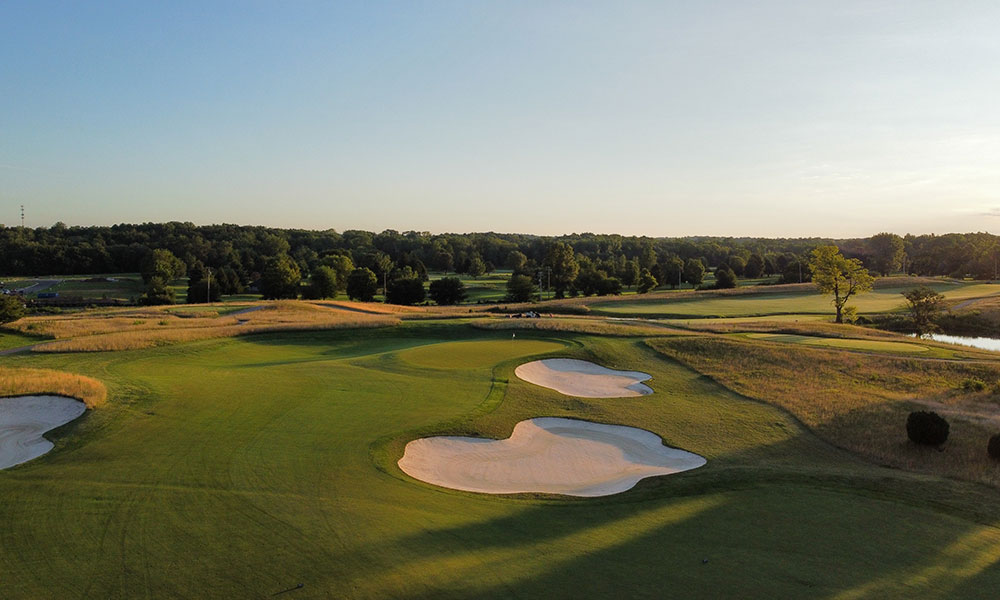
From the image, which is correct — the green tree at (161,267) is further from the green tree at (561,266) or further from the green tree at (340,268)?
the green tree at (561,266)

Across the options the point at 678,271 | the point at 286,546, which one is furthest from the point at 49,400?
the point at 678,271

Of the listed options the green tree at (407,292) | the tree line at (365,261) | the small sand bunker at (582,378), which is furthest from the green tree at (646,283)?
the small sand bunker at (582,378)

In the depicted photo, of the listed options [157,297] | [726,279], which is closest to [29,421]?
[157,297]

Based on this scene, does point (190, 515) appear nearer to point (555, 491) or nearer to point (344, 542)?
point (344, 542)

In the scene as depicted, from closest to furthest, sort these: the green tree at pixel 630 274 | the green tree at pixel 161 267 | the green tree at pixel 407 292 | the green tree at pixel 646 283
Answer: the green tree at pixel 407 292 → the green tree at pixel 646 283 → the green tree at pixel 161 267 → the green tree at pixel 630 274

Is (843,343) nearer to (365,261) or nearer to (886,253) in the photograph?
(365,261)

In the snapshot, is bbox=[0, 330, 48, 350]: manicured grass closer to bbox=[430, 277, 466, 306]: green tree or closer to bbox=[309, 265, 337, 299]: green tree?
bbox=[309, 265, 337, 299]: green tree

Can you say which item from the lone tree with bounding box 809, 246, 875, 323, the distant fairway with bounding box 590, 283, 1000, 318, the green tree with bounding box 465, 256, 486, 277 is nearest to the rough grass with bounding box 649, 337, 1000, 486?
the distant fairway with bounding box 590, 283, 1000, 318

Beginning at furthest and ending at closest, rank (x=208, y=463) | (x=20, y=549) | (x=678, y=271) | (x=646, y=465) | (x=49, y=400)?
(x=678, y=271)
(x=49, y=400)
(x=646, y=465)
(x=208, y=463)
(x=20, y=549)
